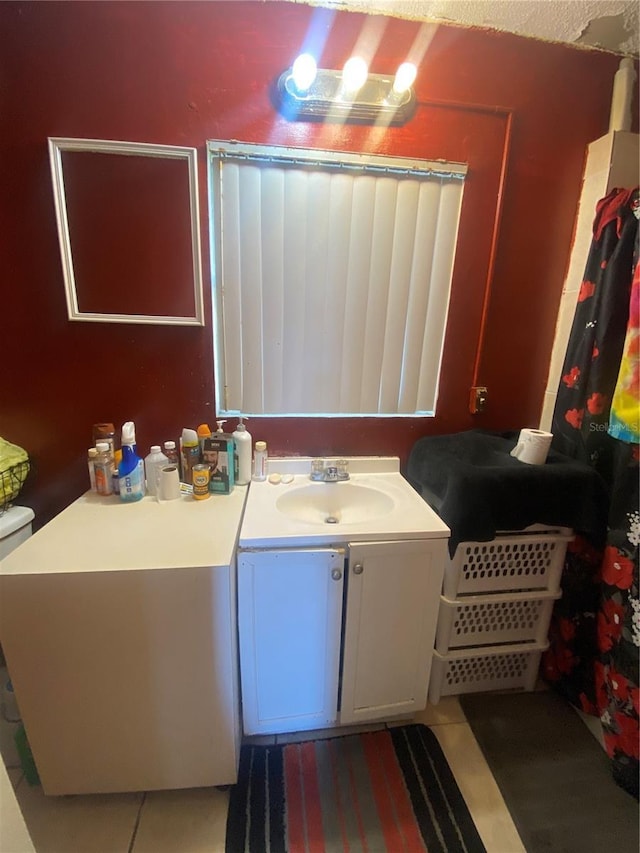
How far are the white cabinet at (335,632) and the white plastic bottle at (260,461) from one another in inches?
16.1

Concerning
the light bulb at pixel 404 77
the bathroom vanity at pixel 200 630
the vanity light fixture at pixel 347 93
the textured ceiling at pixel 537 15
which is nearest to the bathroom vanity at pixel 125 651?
Answer: the bathroom vanity at pixel 200 630

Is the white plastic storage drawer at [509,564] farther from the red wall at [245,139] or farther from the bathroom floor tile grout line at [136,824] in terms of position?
the bathroom floor tile grout line at [136,824]

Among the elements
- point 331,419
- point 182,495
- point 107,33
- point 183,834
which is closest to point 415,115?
point 107,33

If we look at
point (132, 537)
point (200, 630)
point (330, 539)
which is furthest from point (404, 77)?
point (200, 630)

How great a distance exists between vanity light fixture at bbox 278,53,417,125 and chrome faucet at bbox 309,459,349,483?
115cm

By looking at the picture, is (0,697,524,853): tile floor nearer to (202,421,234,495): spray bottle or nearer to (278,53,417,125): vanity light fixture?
(202,421,234,495): spray bottle

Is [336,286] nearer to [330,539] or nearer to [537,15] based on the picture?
[330,539]

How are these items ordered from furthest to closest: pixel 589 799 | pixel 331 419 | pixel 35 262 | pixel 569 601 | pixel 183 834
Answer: pixel 331 419
pixel 569 601
pixel 35 262
pixel 589 799
pixel 183 834

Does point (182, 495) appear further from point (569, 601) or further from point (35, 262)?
point (569, 601)

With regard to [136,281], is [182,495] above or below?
below

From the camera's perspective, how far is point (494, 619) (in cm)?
130

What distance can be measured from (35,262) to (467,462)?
157cm

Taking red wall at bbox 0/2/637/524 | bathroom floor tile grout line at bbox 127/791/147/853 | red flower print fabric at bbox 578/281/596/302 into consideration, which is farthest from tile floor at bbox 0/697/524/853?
red flower print fabric at bbox 578/281/596/302

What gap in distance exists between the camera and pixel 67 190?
117 cm
